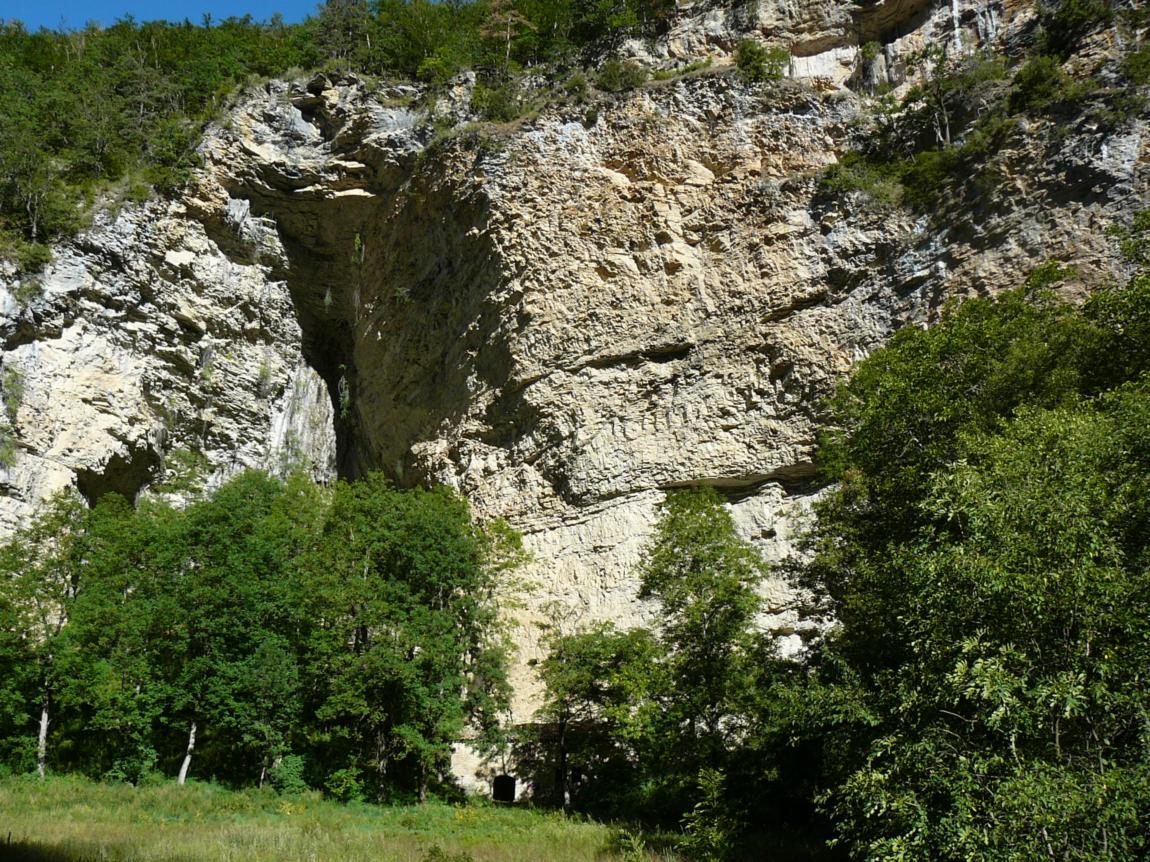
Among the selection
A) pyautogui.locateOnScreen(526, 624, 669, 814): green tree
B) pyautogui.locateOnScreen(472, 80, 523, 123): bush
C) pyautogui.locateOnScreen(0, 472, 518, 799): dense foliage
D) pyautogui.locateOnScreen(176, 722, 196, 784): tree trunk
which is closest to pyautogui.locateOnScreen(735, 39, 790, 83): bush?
pyautogui.locateOnScreen(472, 80, 523, 123): bush

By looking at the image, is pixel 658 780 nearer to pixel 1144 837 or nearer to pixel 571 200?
pixel 1144 837

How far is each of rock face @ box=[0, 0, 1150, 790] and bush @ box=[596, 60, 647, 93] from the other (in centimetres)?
81

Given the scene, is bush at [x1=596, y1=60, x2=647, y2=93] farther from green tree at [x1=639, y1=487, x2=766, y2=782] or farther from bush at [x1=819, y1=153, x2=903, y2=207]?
green tree at [x1=639, y1=487, x2=766, y2=782]

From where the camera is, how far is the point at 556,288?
92.4 feet

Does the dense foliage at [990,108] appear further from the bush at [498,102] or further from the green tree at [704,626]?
the green tree at [704,626]

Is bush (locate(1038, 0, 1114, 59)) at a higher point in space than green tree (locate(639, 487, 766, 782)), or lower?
higher

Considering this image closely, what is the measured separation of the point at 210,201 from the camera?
1284 inches

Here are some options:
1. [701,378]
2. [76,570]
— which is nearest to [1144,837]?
[701,378]

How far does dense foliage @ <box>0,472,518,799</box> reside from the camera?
20.3 metres

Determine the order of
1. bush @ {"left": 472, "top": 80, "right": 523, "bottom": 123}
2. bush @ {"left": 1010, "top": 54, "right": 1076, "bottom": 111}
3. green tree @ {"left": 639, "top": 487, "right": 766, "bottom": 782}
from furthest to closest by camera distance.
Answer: bush @ {"left": 472, "top": 80, "right": 523, "bottom": 123}
bush @ {"left": 1010, "top": 54, "right": 1076, "bottom": 111}
green tree @ {"left": 639, "top": 487, "right": 766, "bottom": 782}

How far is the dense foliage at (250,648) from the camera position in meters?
20.3

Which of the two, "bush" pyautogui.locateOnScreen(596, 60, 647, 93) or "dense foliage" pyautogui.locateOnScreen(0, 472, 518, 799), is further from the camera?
"bush" pyautogui.locateOnScreen(596, 60, 647, 93)

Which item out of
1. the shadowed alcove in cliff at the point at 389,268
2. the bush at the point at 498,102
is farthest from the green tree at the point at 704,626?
the bush at the point at 498,102

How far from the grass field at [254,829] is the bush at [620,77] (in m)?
23.6
